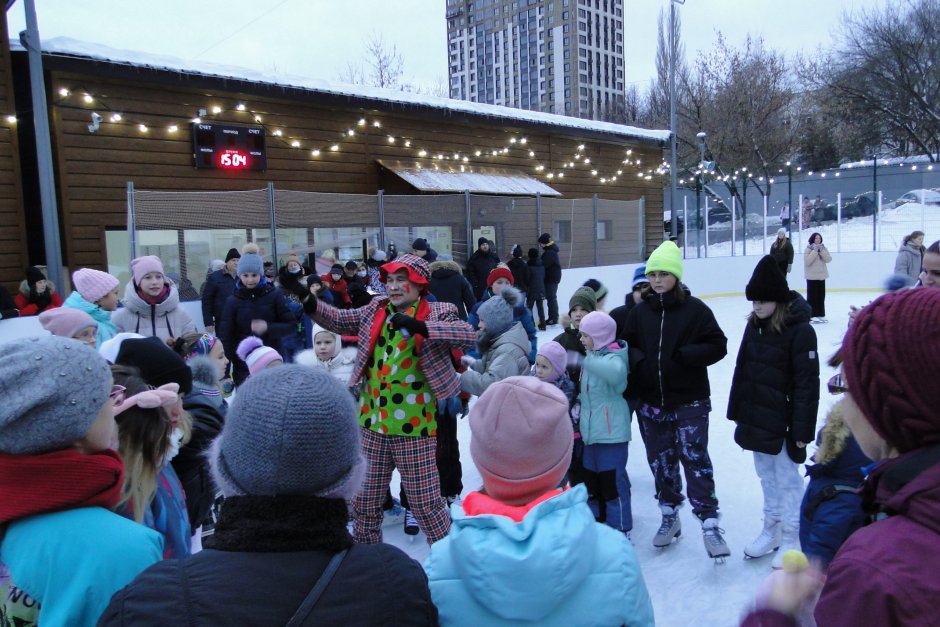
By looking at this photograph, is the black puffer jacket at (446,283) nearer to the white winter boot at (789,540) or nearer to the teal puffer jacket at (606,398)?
the teal puffer jacket at (606,398)

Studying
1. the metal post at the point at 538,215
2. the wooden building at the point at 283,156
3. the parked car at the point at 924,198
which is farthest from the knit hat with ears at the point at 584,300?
the parked car at the point at 924,198

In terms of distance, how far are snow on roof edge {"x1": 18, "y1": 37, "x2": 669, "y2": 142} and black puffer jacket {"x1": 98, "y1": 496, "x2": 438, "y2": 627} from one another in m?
10.4

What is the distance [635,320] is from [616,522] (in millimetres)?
1052

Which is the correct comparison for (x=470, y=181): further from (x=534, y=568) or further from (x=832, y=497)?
(x=534, y=568)

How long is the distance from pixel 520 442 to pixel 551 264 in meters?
10.5

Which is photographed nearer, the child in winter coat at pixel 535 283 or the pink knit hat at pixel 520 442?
the pink knit hat at pixel 520 442

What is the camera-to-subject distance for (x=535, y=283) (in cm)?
1145

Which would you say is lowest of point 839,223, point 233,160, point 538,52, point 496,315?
point 496,315

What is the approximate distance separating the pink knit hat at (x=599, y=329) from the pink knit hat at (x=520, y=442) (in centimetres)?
202

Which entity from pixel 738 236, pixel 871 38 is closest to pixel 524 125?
pixel 738 236

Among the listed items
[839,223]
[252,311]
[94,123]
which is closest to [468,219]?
[94,123]

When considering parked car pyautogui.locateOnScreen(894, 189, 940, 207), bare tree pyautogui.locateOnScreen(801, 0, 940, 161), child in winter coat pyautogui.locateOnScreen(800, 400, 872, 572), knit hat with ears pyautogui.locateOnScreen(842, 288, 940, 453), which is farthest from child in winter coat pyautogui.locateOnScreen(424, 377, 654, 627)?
bare tree pyautogui.locateOnScreen(801, 0, 940, 161)

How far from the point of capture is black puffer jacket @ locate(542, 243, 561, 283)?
38.7 feet

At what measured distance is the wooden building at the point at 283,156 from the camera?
9594mm
